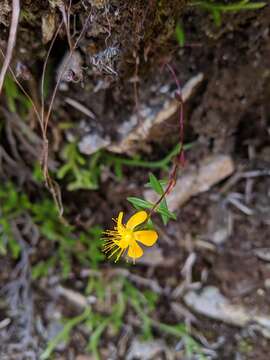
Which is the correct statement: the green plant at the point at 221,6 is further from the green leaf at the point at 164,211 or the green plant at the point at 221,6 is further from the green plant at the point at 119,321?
the green plant at the point at 119,321

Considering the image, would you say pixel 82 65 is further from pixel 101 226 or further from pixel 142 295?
pixel 142 295

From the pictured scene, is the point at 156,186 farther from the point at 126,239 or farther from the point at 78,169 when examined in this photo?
the point at 78,169

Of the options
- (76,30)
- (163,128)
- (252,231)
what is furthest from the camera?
(252,231)

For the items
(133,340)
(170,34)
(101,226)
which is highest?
(170,34)

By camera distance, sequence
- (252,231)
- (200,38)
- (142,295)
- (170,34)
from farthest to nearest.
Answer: (142,295) < (252,231) < (200,38) < (170,34)

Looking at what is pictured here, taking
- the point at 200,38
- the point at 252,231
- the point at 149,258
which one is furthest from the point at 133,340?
the point at 200,38

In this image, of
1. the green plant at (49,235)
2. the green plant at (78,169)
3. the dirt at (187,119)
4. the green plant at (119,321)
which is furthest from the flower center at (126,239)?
the green plant at (119,321)

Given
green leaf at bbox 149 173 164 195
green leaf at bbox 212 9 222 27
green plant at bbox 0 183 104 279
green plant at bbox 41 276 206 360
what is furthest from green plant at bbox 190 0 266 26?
green plant at bbox 41 276 206 360

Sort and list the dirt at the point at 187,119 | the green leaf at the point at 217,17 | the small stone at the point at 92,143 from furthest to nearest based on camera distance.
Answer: the small stone at the point at 92,143, the green leaf at the point at 217,17, the dirt at the point at 187,119
